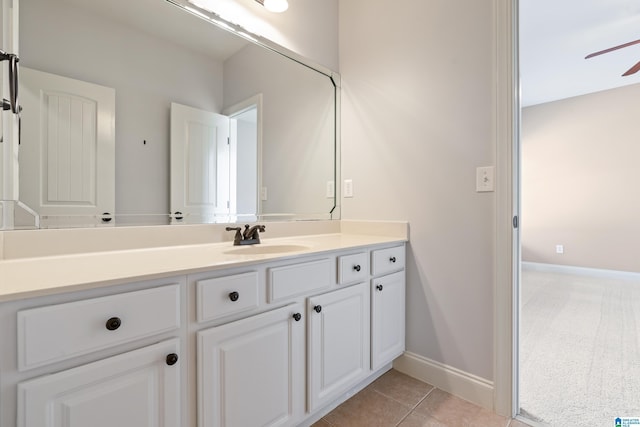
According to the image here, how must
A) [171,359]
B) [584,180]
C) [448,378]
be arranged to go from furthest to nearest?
1. [584,180]
2. [448,378]
3. [171,359]

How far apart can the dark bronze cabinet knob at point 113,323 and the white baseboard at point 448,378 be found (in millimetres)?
1510

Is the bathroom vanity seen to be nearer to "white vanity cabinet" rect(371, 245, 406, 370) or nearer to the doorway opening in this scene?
"white vanity cabinet" rect(371, 245, 406, 370)

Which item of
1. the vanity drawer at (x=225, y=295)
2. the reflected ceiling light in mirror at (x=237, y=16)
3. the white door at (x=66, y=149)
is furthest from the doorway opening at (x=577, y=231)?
the white door at (x=66, y=149)

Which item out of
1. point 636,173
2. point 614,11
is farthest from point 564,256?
point 614,11

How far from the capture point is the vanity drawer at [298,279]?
1.07 meters

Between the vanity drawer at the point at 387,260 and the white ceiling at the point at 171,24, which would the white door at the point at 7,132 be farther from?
the vanity drawer at the point at 387,260

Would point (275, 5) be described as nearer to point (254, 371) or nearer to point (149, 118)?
point (149, 118)

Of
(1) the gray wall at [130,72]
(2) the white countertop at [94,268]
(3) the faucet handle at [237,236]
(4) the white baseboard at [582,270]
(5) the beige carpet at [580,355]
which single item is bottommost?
(5) the beige carpet at [580,355]

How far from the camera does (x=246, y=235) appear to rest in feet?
4.86

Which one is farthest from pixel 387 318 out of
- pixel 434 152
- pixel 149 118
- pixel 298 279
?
pixel 149 118

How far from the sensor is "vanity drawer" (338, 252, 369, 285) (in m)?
1.33

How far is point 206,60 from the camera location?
1480 mm

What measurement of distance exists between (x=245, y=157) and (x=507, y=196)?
1341 mm

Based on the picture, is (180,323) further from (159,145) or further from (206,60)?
(206,60)
